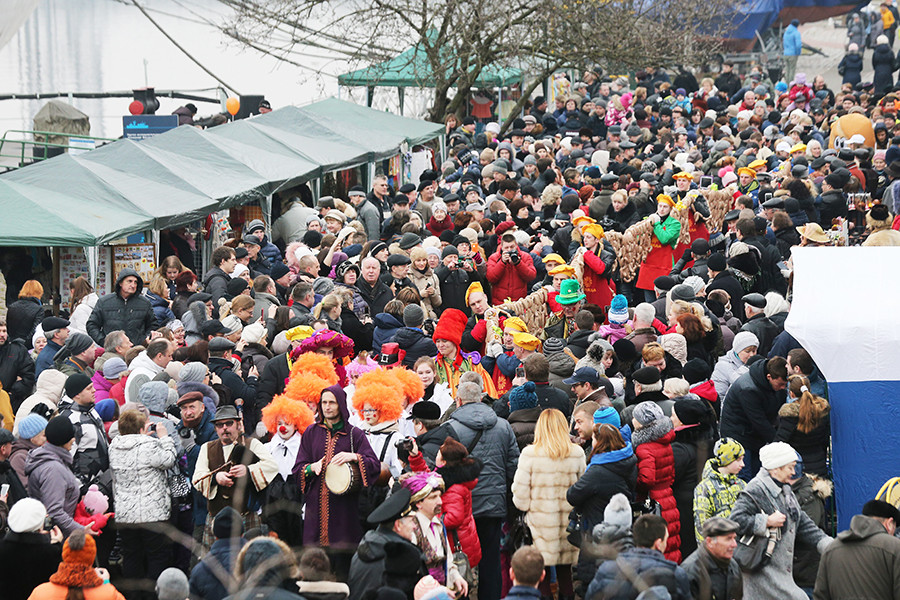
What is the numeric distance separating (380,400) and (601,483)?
1.29 metres

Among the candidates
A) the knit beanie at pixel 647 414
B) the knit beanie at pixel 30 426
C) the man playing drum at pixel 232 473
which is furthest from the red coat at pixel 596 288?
the knit beanie at pixel 30 426

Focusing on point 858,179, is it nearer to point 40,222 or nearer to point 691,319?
point 691,319

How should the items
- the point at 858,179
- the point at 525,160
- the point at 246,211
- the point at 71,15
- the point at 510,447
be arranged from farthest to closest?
the point at 71,15
the point at 525,160
the point at 246,211
the point at 858,179
the point at 510,447

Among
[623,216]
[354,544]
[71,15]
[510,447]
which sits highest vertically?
[71,15]

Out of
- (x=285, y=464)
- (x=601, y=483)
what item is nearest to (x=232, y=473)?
(x=285, y=464)

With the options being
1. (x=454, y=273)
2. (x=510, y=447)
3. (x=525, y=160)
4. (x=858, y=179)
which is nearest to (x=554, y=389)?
(x=510, y=447)

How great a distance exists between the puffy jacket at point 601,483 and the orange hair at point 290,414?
153 cm

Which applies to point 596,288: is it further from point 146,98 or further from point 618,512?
point 146,98

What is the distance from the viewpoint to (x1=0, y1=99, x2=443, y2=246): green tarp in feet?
38.7

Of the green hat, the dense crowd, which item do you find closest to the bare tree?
the dense crowd

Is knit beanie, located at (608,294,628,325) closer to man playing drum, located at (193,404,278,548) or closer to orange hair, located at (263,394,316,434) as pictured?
orange hair, located at (263,394,316,434)

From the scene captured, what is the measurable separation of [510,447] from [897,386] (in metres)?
2.12

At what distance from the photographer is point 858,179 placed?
14.2 metres

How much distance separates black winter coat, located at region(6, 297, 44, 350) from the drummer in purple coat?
14.6ft
